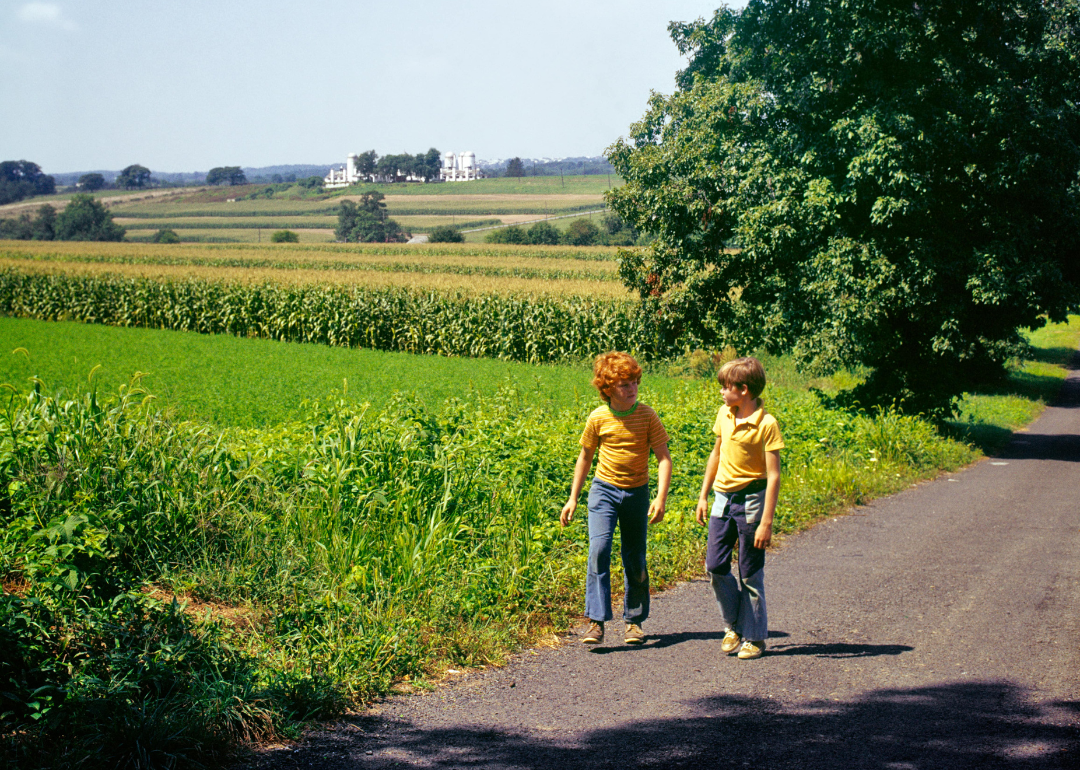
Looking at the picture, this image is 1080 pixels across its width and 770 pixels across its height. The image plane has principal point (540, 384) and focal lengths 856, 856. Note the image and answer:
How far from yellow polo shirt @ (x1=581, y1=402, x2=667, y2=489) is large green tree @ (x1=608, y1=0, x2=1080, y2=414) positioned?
1040 centimetres

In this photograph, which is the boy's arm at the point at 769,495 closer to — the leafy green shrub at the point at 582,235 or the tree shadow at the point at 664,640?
the tree shadow at the point at 664,640

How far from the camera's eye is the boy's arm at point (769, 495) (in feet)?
16.6

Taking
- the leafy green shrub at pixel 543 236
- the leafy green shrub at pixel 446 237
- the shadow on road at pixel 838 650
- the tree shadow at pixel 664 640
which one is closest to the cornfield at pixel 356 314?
the tree shadow at pixel 664 640

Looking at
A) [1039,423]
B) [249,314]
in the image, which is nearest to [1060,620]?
[1039,423]

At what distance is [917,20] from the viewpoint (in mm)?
14797

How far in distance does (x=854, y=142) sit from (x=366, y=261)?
49.5m

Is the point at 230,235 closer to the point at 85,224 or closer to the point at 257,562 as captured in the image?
the point at 85,224

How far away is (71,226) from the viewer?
366 feet

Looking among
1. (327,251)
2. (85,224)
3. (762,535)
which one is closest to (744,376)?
(762,535)

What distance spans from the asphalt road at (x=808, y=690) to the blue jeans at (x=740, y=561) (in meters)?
0.26

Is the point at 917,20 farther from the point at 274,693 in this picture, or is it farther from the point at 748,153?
the point at 274,693

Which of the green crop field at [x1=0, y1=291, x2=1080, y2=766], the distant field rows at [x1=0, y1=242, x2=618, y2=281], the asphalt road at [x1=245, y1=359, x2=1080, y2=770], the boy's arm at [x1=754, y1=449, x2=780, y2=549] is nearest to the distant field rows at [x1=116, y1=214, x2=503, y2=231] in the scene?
the distant field rows at [x1=0, y1=242, x2=618, y2=281]

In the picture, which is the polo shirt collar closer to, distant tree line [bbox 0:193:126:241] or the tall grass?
the tall grass

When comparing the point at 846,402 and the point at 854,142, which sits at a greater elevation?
the point at 854,142
